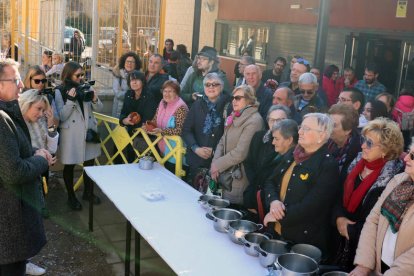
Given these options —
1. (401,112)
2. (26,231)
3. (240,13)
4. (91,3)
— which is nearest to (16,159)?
(26,231)

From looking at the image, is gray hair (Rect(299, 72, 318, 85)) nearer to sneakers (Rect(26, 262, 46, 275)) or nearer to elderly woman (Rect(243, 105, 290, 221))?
elderly woman (Rect(243, 105, 290, 221))

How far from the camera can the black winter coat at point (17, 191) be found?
3.14 m

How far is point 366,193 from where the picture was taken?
3.60 meters

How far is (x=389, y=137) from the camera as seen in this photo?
351cm

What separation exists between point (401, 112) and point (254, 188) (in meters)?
2.79

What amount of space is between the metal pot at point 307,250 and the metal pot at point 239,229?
1.21ft

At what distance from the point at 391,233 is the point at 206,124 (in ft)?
9.37

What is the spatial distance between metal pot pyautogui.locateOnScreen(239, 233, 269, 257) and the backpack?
3.29 meters

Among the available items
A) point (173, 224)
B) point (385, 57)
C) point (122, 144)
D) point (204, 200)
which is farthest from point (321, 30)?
point (173, 224)

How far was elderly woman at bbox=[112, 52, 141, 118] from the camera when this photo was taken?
740 cm

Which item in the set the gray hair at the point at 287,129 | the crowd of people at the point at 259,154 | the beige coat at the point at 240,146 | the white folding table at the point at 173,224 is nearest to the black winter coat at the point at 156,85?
the crowd of people at the point at 259,154

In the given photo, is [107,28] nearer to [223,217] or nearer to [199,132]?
[199,132]

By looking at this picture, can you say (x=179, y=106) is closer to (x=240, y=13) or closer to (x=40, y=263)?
(x=40, y=263)

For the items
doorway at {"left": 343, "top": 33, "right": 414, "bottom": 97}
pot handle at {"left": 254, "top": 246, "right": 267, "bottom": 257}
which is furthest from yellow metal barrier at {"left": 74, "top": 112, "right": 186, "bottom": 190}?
doorway at {"left": 343, "top": 33, "right": 414, "bottom": 97}
